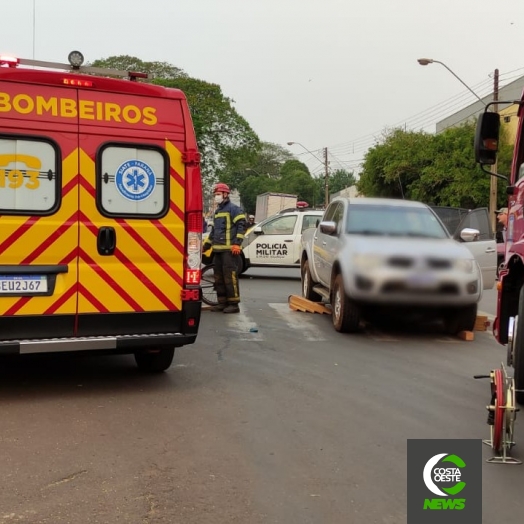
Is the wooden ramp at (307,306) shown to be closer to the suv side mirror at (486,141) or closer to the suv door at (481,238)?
the suv door at (481,238)

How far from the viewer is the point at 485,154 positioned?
6.08 meters

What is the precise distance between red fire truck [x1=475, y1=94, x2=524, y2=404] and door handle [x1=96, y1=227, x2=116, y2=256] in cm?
314

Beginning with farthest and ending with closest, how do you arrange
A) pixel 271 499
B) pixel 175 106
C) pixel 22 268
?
pixel 175 106 → pixel 22 268 → pixel 271 499

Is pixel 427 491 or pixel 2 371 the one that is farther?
pixel 2 371

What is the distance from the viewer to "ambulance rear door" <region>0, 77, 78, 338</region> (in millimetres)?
5348

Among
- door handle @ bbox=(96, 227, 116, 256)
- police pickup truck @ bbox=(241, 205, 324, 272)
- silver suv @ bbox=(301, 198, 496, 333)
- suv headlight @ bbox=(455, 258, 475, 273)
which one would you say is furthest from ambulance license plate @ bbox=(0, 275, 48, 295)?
police pickup truck @ bbox=(241, 205, 324, 272)

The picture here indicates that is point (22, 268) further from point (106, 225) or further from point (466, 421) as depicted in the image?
point (466, 421)

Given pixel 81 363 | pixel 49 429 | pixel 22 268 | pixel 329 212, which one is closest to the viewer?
pixel 49 429

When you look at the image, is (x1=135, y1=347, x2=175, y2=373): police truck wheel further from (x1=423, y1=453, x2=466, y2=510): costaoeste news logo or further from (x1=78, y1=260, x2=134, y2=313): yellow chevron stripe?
(x1=423, y1=453, x2=466, y2=510): costaoeste news logo

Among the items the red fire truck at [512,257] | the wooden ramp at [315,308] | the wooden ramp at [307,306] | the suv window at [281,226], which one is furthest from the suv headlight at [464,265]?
the suv window at [281,226]

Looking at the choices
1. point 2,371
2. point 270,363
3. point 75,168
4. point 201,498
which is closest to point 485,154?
point 270,363

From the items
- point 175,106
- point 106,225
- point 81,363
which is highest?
point 175,106

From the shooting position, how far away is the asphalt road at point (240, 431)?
357 cm

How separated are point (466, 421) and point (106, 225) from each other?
315 centimetres
